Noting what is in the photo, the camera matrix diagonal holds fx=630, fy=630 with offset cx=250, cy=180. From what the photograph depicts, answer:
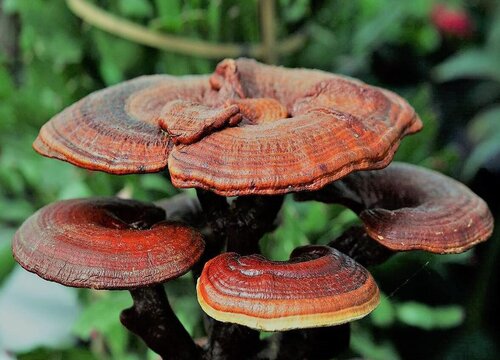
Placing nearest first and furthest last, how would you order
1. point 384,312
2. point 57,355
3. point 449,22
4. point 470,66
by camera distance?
point 57,355, point 384,312, point 470,66, point 449,22

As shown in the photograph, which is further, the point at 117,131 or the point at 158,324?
the point at 158,324

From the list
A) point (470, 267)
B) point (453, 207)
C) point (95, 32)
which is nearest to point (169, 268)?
point (453, 207)

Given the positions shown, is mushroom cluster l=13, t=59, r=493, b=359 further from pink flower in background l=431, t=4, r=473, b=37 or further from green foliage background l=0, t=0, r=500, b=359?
pink flower in background l=431, t=4, r=473, b=37

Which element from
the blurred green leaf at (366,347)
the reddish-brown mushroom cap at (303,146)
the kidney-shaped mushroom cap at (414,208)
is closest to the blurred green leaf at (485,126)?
the blurred green leaf at (366,347)

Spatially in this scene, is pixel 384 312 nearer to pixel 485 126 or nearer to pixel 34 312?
pixel 34 312

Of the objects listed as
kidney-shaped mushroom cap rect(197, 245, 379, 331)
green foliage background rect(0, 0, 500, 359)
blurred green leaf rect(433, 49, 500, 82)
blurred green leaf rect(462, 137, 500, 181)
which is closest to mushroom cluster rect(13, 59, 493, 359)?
kidney-shaped mushroom cap rect(197, 245, 379, 331)

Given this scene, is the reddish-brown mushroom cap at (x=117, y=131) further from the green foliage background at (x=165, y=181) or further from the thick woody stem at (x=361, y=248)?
the green foliage background at (x=165, y=181)

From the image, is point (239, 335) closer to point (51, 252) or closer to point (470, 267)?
point (51, 252)

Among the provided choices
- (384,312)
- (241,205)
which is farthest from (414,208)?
(384,312)
